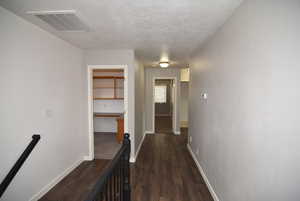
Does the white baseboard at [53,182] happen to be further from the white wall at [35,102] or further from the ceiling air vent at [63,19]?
the ceiling air vent at [63,19]

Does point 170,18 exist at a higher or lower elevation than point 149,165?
higher

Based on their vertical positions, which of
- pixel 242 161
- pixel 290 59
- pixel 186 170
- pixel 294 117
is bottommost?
pixel 186 170

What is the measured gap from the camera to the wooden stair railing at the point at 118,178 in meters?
1.10

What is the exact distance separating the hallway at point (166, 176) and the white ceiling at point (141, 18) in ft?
8.30

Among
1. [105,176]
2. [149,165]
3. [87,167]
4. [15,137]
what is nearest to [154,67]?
[149,165]

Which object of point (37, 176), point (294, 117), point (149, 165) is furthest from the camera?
point (149, 165)

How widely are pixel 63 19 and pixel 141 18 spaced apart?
39.3 inches

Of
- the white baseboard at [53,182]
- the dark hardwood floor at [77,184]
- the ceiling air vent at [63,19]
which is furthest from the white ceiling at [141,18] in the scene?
the white baseboard at [53,182]

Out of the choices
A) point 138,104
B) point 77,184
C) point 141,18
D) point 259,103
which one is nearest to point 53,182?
point 77,184

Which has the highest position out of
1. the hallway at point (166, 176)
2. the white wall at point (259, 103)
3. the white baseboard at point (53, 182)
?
the white wall at point (259, 103)

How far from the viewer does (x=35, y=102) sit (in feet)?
6.85

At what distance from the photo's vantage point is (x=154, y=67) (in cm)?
562

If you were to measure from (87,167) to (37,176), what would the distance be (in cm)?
108

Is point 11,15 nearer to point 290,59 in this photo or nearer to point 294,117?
point 290,59
